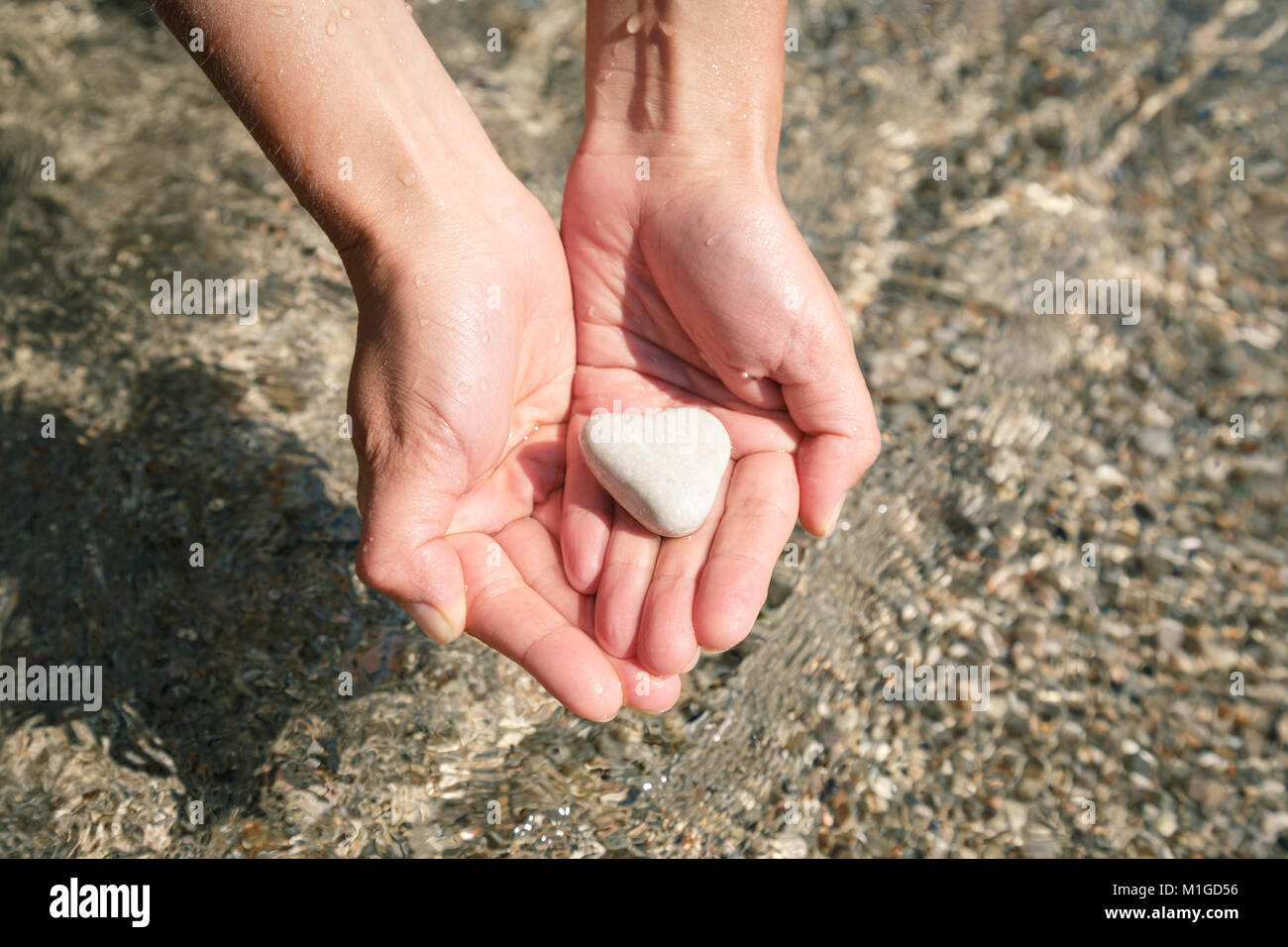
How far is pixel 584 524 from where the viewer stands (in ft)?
8.47

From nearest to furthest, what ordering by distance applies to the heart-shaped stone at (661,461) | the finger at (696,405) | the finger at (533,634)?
the finger at (533,634) < the heart-shaped stone at (661,461) < the finger at (696,405)

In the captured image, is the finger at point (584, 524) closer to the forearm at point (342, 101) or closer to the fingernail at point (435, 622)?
the fingernail at point (435, 622)

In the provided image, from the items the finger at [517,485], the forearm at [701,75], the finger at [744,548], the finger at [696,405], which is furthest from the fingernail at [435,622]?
the forearm at [701,75]

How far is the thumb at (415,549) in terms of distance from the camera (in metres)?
2.30

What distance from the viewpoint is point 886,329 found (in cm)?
406

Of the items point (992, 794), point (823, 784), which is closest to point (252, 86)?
point (823, 784)

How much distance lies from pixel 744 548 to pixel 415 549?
0.79 metres

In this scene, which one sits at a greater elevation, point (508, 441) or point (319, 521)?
point (508, 441)

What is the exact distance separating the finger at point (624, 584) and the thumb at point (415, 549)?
345 millimetres

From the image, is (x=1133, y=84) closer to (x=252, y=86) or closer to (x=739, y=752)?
(x=739, y=752)

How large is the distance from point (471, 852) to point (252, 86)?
7.13ft

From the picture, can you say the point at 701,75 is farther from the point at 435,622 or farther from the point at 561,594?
the point at 435,622

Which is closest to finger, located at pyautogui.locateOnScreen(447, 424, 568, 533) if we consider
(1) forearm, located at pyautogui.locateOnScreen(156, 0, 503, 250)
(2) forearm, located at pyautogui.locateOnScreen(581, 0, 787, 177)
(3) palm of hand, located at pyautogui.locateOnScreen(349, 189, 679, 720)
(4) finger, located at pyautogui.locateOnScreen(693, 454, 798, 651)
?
(3) palm of hand, located at pyautogui.locateOnScreen(349, 189, 679, 720)

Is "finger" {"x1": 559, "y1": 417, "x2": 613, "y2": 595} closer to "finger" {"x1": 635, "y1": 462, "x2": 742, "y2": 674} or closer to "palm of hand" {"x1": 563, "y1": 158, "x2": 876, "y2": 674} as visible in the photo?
"palm of hand" {"x1": 563, "y1": 158, "x2": 876, "y2": 674}
